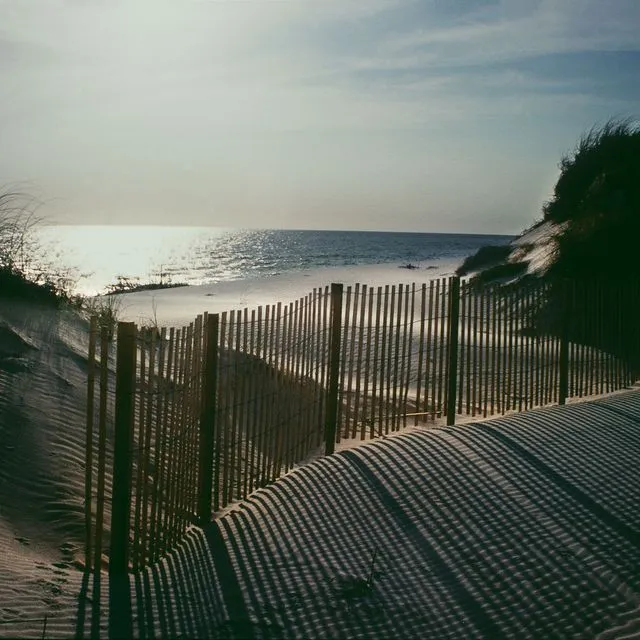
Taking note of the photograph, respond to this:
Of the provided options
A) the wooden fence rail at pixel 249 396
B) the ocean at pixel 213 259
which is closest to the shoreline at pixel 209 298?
the ocean at pixel 213 259

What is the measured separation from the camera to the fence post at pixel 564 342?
1013cm

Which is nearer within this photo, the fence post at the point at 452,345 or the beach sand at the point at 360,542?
the beach sand at the point at 360,542

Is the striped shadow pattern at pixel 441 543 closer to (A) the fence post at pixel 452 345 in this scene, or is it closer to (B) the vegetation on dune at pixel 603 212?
(A) the fence post at pixel 452 345

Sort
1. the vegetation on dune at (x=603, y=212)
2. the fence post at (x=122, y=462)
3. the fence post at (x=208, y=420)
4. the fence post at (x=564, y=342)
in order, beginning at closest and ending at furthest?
1. the fence post at (x=122, y=462)
2. the fence post at (x=208, y=420)
3. the fence post at (x=564, y=342)
4. the vegetation on dune at (x=603, y=212)

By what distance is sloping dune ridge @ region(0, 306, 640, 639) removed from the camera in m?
4.57

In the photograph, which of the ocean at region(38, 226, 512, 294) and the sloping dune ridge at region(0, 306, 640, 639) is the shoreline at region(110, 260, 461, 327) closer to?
the ocean at region(38, 226, 512, 294)

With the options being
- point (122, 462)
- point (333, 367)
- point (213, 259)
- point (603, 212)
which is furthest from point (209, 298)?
point (213, 259)

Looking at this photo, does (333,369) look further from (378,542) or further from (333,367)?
(378,542)

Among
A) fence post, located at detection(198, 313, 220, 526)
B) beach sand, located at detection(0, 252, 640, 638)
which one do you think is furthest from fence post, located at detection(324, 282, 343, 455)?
fence post, located at detection(198, 313, 220, 526)

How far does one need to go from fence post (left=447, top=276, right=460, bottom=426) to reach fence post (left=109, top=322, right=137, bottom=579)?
4594 mm

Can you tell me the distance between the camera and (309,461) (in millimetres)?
7949

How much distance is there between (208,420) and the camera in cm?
636

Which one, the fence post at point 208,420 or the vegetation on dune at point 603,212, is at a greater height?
the vegetation on dune at point 603,212

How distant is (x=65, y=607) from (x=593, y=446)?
4.90 meters
